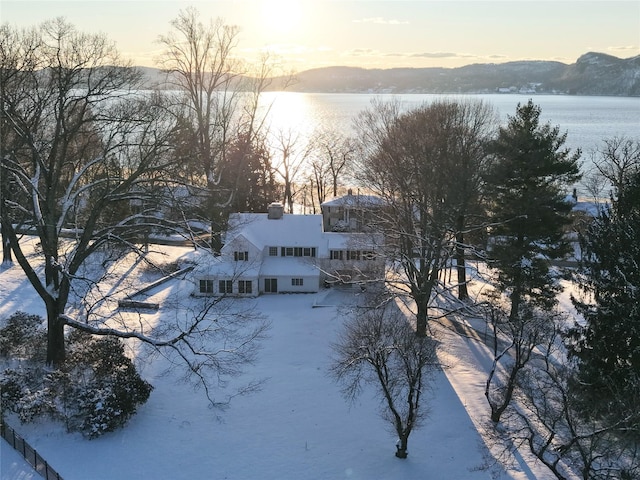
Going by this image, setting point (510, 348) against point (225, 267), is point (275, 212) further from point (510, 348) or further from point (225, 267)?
point (510, 348)

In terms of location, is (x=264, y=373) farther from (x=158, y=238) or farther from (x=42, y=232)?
(x=158, y=238)

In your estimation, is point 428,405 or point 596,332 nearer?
point 596,332

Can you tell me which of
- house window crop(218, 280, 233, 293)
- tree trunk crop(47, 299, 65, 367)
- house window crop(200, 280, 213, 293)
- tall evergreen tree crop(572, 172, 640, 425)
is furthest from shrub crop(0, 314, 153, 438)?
tall evergreen tree crop(572, 172, 640, 425)

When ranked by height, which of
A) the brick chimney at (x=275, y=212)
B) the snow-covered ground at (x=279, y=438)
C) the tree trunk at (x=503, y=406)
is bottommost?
the snow-covered ground at (x=279, y=438)

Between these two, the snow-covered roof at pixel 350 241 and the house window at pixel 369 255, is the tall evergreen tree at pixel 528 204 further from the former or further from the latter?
the snow-covered roof at pixel 350 241

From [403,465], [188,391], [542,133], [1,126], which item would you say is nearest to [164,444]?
[188,391]

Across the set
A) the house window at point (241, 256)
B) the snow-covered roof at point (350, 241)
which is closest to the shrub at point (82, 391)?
the house window at point (241, 256)
